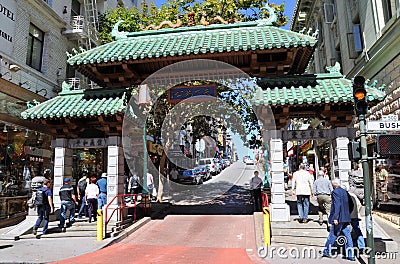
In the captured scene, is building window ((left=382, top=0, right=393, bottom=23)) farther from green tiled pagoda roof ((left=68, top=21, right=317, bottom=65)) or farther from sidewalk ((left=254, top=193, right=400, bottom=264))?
sidewalk ((left=254, top=193, right=400, bottom=264))

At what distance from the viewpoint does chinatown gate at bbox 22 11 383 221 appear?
32.3 feet

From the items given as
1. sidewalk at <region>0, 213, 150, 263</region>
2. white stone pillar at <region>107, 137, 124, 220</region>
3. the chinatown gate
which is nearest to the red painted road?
sidewalk at <region>0, 213, 150, 263</region>

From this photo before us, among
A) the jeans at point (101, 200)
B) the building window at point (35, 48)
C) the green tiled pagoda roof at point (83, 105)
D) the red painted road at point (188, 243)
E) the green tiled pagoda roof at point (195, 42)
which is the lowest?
the red painted road at point (188, 243)

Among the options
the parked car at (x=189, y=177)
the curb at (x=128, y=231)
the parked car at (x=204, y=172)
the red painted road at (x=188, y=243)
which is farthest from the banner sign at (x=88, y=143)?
the parked car at (x=204, y=172)

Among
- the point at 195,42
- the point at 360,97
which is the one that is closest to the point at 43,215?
the point at 195,42

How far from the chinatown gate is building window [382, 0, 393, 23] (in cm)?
518

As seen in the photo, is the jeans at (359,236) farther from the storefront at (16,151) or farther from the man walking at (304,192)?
the storefront at (16,151)

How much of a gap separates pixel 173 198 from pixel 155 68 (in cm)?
957

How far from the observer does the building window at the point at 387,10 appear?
13.5m

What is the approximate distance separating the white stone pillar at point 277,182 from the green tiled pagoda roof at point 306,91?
127 centimetres

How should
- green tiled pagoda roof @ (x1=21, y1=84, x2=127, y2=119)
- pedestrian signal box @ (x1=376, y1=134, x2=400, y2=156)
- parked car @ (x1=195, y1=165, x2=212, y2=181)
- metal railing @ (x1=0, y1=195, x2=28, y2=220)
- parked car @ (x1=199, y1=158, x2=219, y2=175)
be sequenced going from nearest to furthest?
pedestrian signal box @ (x1=376, y1=134, x2=400, y2=156) → green tiled pagoda roof @ (x1=21, y1=84, x2=127, y2=119) → metal railing @ (x1=0, y1=195, x2=28, y2=220) → parked car @ (x1=195, y1=165, x2=212, y2=181) → parked car @ (x1=199, y1=158, x2=219, y2=175)

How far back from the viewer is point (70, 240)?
32.1 ft

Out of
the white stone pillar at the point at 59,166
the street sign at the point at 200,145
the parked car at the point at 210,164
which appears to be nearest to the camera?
the white stone pillar at the point at 59,166

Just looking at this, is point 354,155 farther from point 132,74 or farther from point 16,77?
point 16,77
